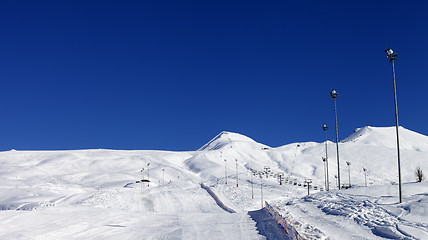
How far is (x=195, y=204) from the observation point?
62.6 m

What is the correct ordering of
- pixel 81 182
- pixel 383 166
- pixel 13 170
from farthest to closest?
pixel 383 166 → pixel 13 170 → pixel 81 182

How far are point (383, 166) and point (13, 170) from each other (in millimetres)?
154942

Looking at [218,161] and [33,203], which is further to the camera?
[218,161]

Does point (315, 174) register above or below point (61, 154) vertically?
below

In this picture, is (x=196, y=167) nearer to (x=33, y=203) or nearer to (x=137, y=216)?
(x=33, y=203)

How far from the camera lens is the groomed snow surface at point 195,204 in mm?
22938

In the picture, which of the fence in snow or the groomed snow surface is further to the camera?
the groomed snow surface

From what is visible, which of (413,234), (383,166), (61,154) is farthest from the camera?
(61,154)

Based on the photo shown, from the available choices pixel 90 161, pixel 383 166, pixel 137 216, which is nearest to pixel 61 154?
pixel 90 161

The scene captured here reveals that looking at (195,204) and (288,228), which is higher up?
(288,228)

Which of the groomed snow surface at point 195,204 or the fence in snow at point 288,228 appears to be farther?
the groomed snow surface at point 195,204

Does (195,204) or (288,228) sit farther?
(195,204)

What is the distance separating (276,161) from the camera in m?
189

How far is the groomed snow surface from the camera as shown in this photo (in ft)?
75.3
